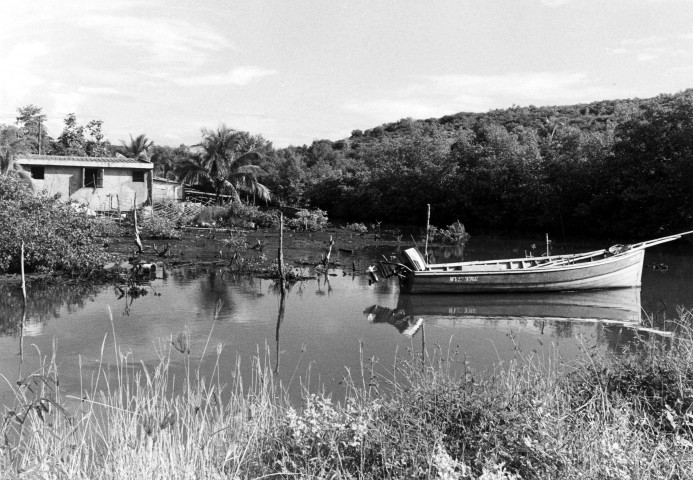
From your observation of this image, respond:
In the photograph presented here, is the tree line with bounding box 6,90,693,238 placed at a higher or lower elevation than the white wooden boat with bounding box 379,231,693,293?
higher

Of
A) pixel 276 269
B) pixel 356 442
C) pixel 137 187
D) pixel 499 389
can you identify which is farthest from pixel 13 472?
pixel 137 187

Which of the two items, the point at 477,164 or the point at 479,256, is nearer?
the point at 479,256

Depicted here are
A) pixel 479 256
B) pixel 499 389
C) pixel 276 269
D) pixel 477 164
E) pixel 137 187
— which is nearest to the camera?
pixel 499 389

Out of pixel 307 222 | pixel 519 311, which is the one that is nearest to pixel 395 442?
pixel 519 311

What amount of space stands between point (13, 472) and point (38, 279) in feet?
45.5

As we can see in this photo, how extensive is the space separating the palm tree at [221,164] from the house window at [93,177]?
9264 millimetres

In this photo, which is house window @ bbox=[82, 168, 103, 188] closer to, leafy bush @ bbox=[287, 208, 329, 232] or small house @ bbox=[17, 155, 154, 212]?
small house @ bbox=[17, 155, 154, 212]

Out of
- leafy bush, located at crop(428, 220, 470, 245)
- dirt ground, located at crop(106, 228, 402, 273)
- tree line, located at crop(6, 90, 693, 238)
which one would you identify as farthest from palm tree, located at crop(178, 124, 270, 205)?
leafy bush, located at crop(428, 220, 470, 245)

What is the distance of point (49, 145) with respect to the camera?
5100 centimetres

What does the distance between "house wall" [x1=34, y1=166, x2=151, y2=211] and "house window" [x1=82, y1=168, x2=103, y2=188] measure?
0.18 meters

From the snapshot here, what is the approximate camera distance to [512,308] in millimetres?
16000

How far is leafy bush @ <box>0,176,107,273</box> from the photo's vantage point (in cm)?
1619

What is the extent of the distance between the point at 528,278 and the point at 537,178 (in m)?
23.0

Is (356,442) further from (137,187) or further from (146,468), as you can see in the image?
(137,187)
